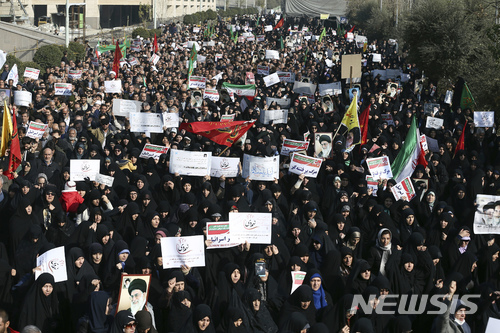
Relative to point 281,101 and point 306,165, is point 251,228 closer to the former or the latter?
point 306,165

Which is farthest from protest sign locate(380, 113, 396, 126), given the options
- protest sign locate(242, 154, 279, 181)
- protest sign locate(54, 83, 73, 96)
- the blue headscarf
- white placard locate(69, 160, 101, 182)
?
the blue headscarf

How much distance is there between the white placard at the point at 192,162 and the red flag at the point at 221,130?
1.68m

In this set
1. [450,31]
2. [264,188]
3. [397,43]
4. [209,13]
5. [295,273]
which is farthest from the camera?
[209,13]

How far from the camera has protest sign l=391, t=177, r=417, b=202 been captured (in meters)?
11.2

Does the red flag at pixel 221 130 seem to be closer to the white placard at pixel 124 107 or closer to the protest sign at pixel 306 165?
the protest sign at pixel 306 165

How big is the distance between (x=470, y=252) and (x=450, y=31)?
18.6 m

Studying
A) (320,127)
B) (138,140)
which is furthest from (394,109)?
(138,140)

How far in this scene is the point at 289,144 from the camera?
44.1ft

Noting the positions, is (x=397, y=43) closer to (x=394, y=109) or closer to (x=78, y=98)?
(x=394, y=109)

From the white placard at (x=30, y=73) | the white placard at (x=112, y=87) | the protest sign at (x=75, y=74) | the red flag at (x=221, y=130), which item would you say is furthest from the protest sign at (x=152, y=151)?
the protest sign at (x=75, y=74)

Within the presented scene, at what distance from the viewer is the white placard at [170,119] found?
14.5 meters

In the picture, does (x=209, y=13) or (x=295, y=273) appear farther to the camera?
(x=209, y=13)

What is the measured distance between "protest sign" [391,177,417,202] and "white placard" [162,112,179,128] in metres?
4.91

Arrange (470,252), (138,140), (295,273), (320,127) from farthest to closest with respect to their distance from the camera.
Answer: (320,127)
(138,140)
(470,252)
(295,273)
